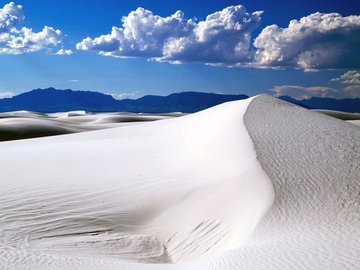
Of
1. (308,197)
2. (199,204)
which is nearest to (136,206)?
(199,204)

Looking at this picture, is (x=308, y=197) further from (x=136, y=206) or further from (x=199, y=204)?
(x=136, y=206)

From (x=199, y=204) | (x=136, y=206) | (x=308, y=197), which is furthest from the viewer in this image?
(x=136, y=206)

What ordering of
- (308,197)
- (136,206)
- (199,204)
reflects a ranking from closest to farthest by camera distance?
(308,197) → (199,204) → (136,206)

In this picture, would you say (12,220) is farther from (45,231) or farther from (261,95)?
(261,95)

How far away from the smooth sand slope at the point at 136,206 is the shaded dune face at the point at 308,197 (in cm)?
37

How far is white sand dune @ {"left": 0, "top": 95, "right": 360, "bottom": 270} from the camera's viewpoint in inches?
285

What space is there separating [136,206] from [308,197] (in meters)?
3.85

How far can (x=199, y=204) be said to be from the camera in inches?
404

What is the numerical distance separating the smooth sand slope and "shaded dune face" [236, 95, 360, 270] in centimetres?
37

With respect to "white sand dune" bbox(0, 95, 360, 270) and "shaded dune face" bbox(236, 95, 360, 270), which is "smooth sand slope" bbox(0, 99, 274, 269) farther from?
"shaded dune face" bbox(236, 95, 360, 270)

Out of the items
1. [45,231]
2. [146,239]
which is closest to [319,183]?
[146,239]

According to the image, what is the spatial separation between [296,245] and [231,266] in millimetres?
1260

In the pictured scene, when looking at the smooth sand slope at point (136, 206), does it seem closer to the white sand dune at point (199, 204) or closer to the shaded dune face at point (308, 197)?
the white sand dune at point (199, 204)

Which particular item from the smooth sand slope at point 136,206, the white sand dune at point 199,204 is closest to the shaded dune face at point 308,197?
the white sand dune at point 199,204
